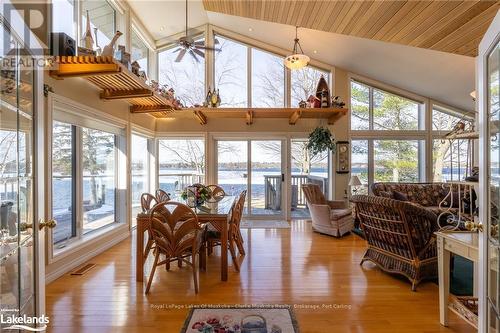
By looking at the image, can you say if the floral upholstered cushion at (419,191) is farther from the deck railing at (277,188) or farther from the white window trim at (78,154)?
the white window trim at (78,154)

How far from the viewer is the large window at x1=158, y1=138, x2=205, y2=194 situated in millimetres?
6266

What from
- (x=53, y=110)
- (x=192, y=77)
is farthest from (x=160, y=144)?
(x=53, y=110)

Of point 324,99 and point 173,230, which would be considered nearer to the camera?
point 173,230

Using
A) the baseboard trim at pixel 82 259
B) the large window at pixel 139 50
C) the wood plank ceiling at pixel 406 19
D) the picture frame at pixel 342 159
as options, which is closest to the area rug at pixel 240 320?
the baseboard trim at pixel 82 259

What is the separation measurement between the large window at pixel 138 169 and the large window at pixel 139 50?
1.55 m

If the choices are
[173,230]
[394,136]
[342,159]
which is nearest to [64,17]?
[173,230]

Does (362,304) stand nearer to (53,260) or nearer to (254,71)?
(53,260)

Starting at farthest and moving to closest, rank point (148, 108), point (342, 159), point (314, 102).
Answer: point (342, 159), point (314, 102), point (148, 108)

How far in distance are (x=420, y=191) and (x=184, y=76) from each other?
5.60m

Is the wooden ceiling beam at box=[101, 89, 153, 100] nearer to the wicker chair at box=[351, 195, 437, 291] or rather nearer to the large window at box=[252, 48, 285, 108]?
the large window at box=[252, 48, 285, 108]

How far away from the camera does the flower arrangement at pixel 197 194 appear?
11.2 feet

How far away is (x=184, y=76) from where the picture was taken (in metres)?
6.27

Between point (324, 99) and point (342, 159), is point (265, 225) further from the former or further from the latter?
point (324, 99)

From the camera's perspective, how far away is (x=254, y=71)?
6.27m
